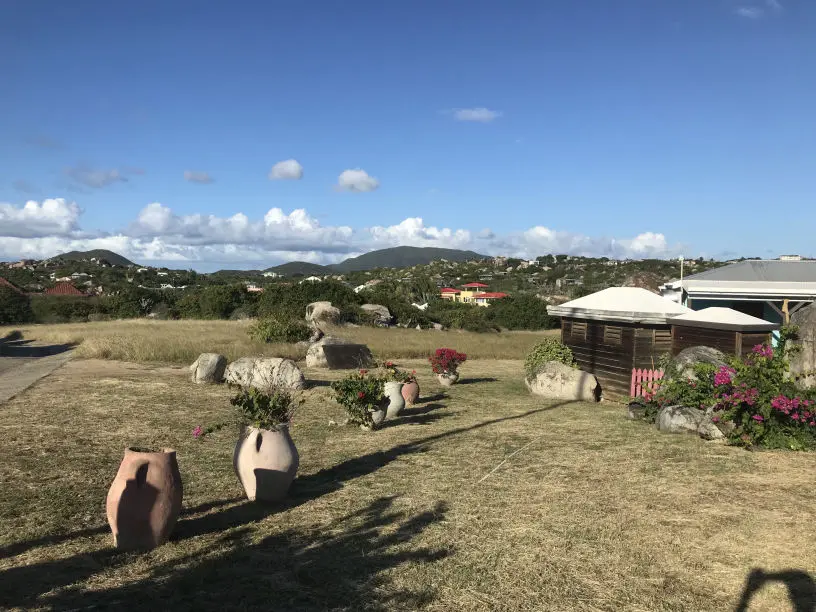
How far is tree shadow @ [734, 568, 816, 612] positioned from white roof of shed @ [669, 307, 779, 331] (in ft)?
27.5

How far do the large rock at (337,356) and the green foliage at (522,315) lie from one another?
81.7 ft

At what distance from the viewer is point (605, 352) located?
14438 mm

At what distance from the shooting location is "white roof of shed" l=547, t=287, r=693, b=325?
13617mm

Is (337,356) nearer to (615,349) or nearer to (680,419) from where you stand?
(615,349)

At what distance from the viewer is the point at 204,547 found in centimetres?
532

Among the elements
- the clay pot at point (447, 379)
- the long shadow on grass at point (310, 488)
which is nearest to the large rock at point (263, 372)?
the clay pot at point (447, 379)

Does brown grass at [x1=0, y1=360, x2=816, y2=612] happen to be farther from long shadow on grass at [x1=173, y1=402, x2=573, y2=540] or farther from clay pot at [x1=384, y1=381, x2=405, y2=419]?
clay pot at [x1=384, y1=381, x2=405, y2=419]

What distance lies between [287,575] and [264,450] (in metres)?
1.97

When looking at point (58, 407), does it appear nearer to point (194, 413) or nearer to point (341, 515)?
point (194, 413)

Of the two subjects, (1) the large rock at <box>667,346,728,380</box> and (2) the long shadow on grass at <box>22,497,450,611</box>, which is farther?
(1) the large rock at <box>667,346,728,380</box>

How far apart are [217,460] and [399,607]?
4911 mm

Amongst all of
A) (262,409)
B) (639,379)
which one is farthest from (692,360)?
(262,409)

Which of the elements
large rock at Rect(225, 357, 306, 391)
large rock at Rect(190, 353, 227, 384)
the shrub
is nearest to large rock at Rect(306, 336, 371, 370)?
large rock at Rect(225, 357, 306, 391)

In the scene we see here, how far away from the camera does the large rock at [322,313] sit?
32844mm
